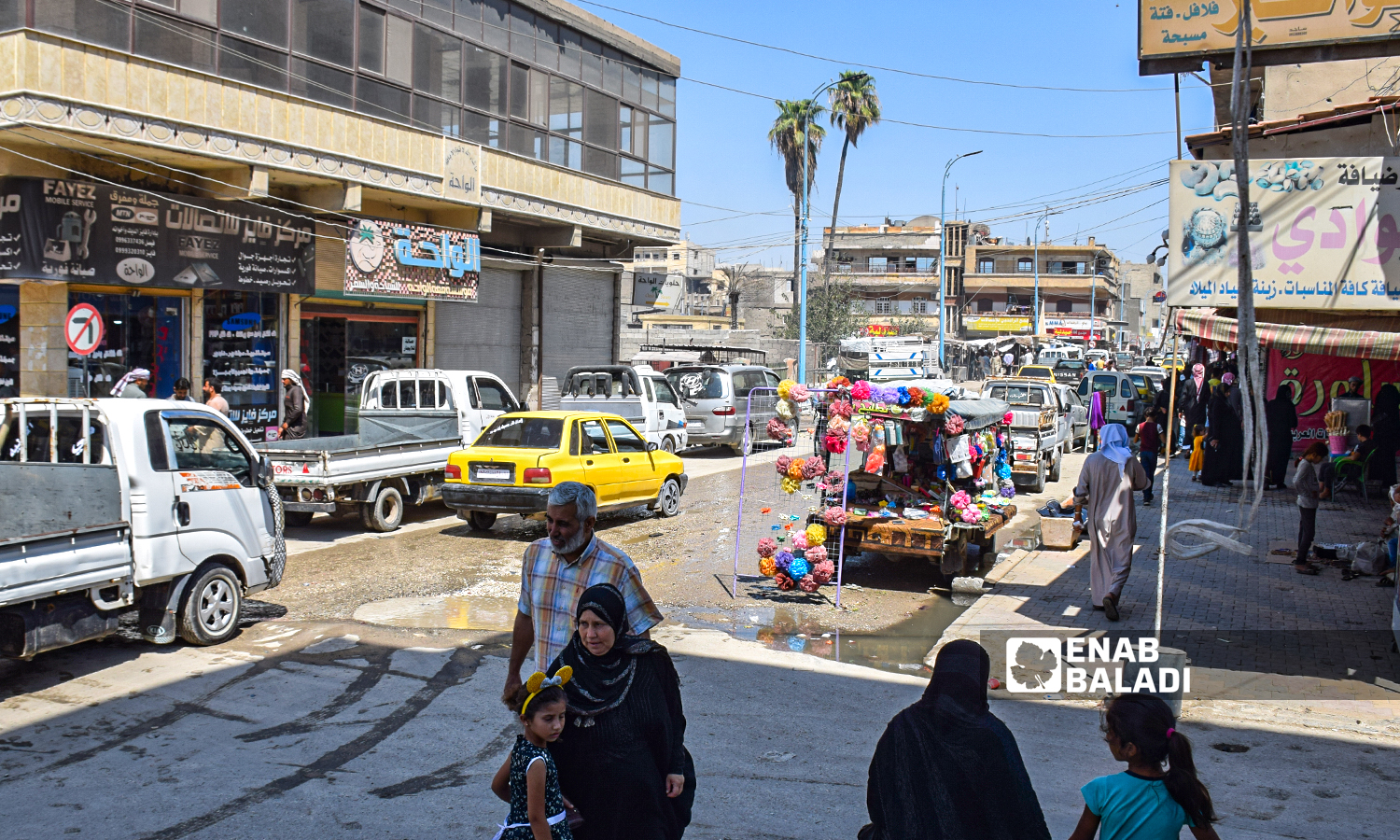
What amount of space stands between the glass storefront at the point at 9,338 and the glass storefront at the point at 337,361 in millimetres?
5363

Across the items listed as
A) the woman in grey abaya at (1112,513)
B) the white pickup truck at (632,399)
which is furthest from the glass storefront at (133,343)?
the woman in grey abaya at (1112,513)

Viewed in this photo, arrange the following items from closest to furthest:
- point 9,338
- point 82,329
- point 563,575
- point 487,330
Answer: point 563,575 < point 82,329 < point 9,338 < point 487,330

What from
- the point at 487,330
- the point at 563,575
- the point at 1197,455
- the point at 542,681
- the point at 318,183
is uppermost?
the point at 318,183

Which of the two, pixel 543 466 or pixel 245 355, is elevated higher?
pixel 245 355

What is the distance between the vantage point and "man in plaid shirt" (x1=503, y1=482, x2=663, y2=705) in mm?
4297

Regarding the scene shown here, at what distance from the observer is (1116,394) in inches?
1145

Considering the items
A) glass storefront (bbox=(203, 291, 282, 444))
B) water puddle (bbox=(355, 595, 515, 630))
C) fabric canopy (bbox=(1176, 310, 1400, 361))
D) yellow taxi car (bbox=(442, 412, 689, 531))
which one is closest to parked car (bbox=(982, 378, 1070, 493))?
yellow taxi car (bbox=(442, 412, 689, 531))

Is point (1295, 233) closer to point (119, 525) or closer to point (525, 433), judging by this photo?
point (525, 433)

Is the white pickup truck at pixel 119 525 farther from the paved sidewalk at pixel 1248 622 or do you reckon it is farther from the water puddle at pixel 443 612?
the paved sidewalk at pixel 1248 622

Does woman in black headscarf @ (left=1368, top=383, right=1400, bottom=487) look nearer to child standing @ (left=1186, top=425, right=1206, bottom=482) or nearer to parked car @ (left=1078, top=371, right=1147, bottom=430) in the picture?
child standing @ (left=1186, top=425, right=1206, bottom=482)

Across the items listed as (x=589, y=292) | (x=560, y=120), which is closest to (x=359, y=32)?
(x=560, y=120)

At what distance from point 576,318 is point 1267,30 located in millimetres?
20653

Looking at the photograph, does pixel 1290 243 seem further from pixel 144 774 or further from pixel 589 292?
pixel 589 292

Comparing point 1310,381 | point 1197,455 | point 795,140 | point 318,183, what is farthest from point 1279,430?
point 795,140
